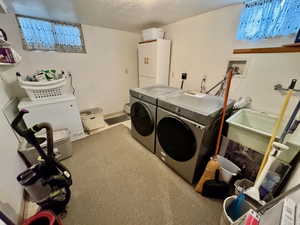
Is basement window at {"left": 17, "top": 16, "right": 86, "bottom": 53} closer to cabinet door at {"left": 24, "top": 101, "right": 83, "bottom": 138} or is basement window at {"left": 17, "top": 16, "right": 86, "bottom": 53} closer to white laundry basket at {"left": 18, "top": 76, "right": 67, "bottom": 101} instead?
white laundry basket at {"left": 18, "top": 76, "right": 67, "bottom": 101}

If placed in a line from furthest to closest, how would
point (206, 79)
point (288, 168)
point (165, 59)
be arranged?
point (165, 59) → point (206, 79) → point (288, 168)

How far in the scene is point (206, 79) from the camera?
7.12 feet

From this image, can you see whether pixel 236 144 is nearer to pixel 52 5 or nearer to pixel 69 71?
pixel 52 5

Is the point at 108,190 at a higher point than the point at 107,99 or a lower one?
lower

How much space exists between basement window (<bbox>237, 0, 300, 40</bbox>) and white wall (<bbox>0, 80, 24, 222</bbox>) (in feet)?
9.78

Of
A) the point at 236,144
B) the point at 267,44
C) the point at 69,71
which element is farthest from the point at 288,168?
the point at 69,71

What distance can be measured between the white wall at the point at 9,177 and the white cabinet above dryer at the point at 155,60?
2.36m

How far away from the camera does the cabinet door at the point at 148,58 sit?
2525mm

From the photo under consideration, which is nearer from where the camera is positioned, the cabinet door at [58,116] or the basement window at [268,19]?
the basement window at [268,19]

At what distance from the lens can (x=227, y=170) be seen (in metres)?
1.33

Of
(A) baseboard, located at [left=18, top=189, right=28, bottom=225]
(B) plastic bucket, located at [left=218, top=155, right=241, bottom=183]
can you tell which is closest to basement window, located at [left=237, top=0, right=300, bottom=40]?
(B) plastic bucket, located at [left=218, top=155, right=241, bottom=183]

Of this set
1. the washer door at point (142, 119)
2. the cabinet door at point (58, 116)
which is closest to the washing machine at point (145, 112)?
the washer door at point (142, 119)

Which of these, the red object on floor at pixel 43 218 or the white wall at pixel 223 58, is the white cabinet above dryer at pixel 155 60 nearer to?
the white wall at pixel 223 58

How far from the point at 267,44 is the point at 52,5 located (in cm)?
282
